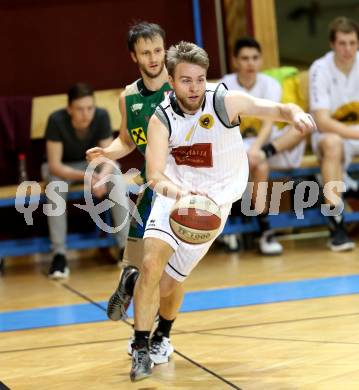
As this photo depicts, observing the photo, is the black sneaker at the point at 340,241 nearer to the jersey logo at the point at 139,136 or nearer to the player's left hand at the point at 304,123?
the jersey logo at the point at 139,136

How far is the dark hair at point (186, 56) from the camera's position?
458cm

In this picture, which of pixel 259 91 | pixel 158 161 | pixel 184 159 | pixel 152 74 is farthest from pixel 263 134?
pixel 158 161

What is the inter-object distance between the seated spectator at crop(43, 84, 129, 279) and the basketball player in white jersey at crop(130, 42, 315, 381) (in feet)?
10.8

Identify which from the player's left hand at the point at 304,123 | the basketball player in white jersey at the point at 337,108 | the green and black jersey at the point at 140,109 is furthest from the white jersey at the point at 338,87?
the player's left hand at the point at 304,123

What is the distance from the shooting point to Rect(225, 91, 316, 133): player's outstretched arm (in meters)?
4.43

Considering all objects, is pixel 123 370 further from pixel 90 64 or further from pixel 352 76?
pixel 90 64

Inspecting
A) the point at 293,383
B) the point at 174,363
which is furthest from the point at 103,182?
the point at 293,383

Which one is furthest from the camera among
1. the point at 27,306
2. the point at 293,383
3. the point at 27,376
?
the point at 27,306

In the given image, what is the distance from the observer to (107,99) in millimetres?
9078

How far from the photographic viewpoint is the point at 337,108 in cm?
841

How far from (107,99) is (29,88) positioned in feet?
2.79

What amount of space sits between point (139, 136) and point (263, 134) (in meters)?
2.95

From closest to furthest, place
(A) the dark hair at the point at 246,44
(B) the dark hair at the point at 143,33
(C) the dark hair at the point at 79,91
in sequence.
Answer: (B) the dark hair at the point at 143,33
(C) the dark hair at the point at 79,91
(A) the dark hair at the point at 246,44

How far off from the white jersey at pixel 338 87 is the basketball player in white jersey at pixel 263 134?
35 cm
